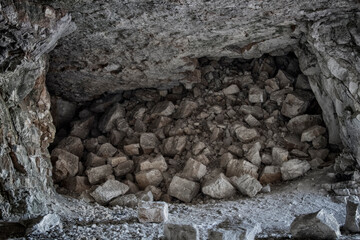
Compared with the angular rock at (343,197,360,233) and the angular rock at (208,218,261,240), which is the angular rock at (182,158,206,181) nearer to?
the angular rock at (208,218,261,240)

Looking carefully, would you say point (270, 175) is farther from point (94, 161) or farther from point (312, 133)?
point (94, 161)

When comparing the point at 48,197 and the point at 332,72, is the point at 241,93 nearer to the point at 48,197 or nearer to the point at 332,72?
the point at 332,72

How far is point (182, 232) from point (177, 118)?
2839mm

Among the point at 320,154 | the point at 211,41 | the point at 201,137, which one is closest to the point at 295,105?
the point at 320,154

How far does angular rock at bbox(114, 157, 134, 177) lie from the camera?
493 cm

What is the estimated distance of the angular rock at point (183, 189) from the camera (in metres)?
4.38

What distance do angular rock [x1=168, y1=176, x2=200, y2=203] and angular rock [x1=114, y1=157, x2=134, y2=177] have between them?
0.79m

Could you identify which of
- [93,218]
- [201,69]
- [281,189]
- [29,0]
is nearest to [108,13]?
[29,0]

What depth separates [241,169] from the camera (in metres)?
4.46

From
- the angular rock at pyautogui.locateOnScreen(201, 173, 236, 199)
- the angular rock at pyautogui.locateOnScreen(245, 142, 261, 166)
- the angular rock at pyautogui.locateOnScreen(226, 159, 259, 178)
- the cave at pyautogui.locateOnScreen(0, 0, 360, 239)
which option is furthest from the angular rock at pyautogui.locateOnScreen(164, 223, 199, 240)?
the angular rock at pyautogui.locateOnScreen(245, 142, 261, 166)

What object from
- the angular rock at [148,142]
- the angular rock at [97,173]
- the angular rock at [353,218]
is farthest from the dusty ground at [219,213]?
the angular rock at [148,142]

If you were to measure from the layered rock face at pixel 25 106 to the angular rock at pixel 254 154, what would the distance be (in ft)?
8.29

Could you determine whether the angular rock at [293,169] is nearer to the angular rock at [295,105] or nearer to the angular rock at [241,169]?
the angular rock at [241,169]

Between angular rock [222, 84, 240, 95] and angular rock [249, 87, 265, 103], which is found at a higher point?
angular rock [222, 84, 240, 95]
